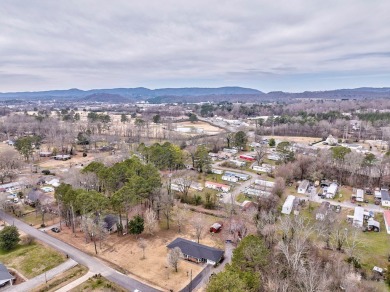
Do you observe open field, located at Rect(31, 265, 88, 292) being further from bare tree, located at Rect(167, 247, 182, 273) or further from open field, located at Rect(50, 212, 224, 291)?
bare tree, located at Rect(167, 247, 182, 273)

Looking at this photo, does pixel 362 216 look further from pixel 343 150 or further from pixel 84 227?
pixel 84 227

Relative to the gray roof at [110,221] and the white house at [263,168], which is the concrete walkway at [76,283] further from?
the white house at [263,168]

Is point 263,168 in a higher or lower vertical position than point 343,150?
Answer: lower

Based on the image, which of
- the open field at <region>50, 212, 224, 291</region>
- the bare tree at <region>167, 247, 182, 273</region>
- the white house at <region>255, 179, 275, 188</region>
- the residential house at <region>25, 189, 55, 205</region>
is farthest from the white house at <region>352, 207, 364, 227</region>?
the residential house at <region>25, 189, 55, 205</region>

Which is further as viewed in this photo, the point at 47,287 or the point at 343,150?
the point at 343,150

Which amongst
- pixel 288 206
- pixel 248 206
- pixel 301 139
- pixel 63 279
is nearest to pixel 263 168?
pixel 288 206

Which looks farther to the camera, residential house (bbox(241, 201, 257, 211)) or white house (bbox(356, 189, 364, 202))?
white house (bbox(356, 189, 364, 202))

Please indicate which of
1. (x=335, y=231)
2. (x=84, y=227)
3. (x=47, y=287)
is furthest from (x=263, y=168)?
(x=47, y=287)
